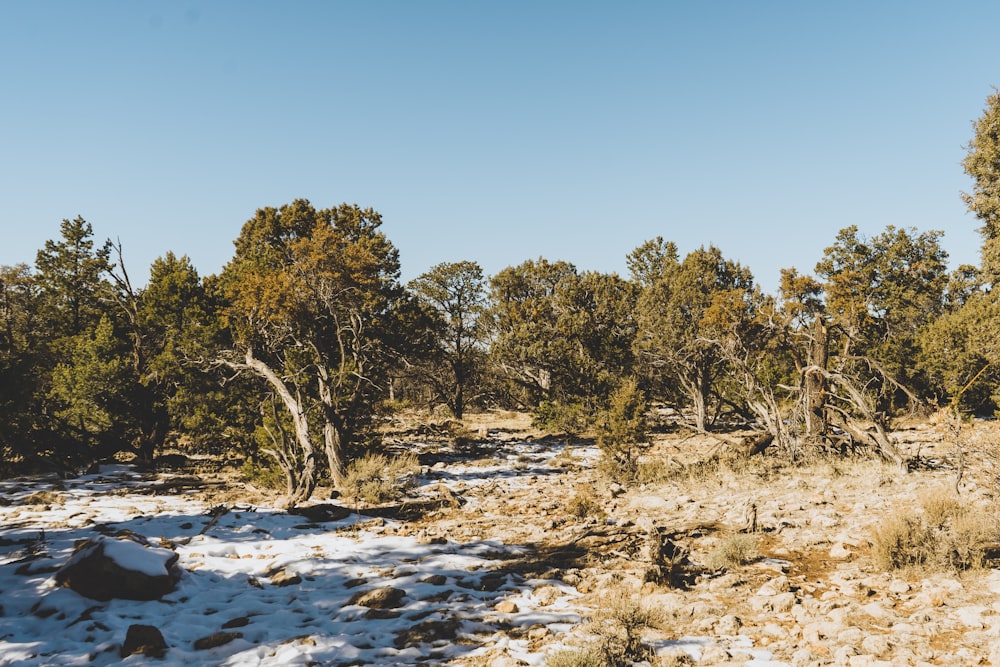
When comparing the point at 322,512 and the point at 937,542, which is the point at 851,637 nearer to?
the point at 937,542

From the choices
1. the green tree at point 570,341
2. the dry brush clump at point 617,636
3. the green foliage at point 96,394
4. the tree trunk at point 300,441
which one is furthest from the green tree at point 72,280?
the dry brush clump at point 617,636

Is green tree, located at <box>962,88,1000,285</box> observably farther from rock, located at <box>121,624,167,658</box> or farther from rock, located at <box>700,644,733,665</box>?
rock, located at <box>121,624,167,658</box>

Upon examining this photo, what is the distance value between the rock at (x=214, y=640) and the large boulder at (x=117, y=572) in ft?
5.18

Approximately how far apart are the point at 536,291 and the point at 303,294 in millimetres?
18462

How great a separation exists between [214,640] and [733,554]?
6.57m

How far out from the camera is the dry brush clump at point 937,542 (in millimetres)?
6129

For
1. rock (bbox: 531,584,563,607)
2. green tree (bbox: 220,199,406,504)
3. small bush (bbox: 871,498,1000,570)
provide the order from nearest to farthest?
1. small bush (bbox: 871,498,1000,570)
2. rock (bbox: 531,584,563,607)
3. green tree (bbox: 220,199,406,504)

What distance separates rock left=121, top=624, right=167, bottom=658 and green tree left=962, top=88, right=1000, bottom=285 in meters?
18.5

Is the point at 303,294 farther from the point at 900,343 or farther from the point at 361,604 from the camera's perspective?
the point at 900,343

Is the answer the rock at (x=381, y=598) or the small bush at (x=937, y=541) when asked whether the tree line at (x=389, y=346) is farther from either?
the rock at (x=381, y=598)

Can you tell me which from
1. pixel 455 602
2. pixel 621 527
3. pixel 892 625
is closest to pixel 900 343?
pixel 621 527

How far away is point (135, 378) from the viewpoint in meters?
16.9

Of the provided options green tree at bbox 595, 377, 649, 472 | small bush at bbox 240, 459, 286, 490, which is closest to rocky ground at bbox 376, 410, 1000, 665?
green tree at bbox 595, 377, 649, 472

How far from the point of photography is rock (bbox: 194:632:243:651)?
17.5ft
